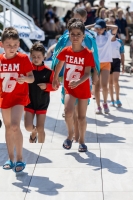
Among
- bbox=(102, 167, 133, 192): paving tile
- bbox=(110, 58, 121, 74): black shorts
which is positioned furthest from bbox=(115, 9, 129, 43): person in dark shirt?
bbox=(102, 167, 133, 192): paving tile

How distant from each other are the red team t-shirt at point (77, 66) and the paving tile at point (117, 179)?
116cm

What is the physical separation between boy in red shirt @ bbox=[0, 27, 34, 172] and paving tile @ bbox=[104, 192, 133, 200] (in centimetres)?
113

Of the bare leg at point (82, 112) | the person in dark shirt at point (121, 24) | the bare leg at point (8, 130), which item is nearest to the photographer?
the bare leg at point (8, 130)

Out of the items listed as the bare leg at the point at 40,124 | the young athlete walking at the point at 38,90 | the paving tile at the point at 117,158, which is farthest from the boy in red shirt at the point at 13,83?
the bare leg at the point at 40,124

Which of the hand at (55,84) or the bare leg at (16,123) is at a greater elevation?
the hand at (55,84)

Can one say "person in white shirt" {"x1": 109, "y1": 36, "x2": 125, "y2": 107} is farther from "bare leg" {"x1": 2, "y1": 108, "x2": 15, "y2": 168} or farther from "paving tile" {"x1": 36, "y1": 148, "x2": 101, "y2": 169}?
"bare leg" {"x1": 2, "y1": 108, "x2": 15, "y2": 168}

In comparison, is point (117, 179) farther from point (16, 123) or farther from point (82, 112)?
point (82, 112)

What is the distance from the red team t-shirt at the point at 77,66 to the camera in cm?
677

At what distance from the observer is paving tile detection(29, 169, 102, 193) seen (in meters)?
5.66

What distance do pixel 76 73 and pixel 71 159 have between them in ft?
3.51

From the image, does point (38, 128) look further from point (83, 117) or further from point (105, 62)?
point (105, 62)

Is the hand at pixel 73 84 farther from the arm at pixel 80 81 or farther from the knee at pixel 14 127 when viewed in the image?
the knee at pixel 14 127

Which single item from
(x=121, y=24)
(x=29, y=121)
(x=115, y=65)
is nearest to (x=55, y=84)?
→ (x=29, y=121)

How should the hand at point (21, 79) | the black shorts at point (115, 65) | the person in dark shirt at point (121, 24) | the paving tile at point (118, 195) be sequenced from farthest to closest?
the person in dark shirt at point (121, 24)
the black shorts at point (115, 65)
the hand at point (21, 79)
the paving tile at point (118, 195)
